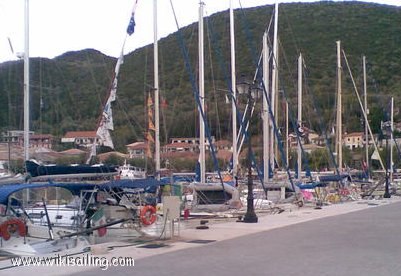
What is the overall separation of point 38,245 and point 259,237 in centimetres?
630

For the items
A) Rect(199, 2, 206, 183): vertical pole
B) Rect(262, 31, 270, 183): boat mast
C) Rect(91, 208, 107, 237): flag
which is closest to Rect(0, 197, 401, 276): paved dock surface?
Rect(91, 208, 107, 237): flag

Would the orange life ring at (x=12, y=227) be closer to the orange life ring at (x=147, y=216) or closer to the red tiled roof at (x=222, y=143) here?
the orange life ring at (x=147, y=216)

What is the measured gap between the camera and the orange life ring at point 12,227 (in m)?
16.8

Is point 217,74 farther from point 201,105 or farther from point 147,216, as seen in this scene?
point 147,216

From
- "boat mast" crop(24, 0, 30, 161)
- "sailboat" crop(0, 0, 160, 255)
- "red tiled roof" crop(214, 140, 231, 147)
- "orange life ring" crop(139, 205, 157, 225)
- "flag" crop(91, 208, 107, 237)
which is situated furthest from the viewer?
"red tiled roof" crop(214, 140, 231, 147)

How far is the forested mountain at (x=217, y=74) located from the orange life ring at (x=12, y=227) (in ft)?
36.3

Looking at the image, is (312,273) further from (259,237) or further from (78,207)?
(78,207)

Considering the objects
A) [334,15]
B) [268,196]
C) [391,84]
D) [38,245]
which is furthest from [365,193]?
[334,15]

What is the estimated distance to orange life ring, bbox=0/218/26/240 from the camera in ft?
55.1

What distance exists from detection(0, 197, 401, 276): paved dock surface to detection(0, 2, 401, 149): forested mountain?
9.20 meters

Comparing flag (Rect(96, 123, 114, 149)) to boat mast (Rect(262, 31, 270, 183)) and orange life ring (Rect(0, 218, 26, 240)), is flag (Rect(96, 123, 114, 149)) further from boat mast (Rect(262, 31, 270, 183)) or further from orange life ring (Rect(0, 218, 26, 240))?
boat mast (Rect(262, 31, 270, 183))

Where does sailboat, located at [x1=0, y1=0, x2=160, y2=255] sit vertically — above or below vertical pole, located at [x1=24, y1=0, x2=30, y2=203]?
below

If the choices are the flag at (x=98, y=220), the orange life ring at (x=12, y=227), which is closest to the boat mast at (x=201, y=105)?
the flag at (x=98, y=220)

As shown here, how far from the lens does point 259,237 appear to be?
19016 mm
